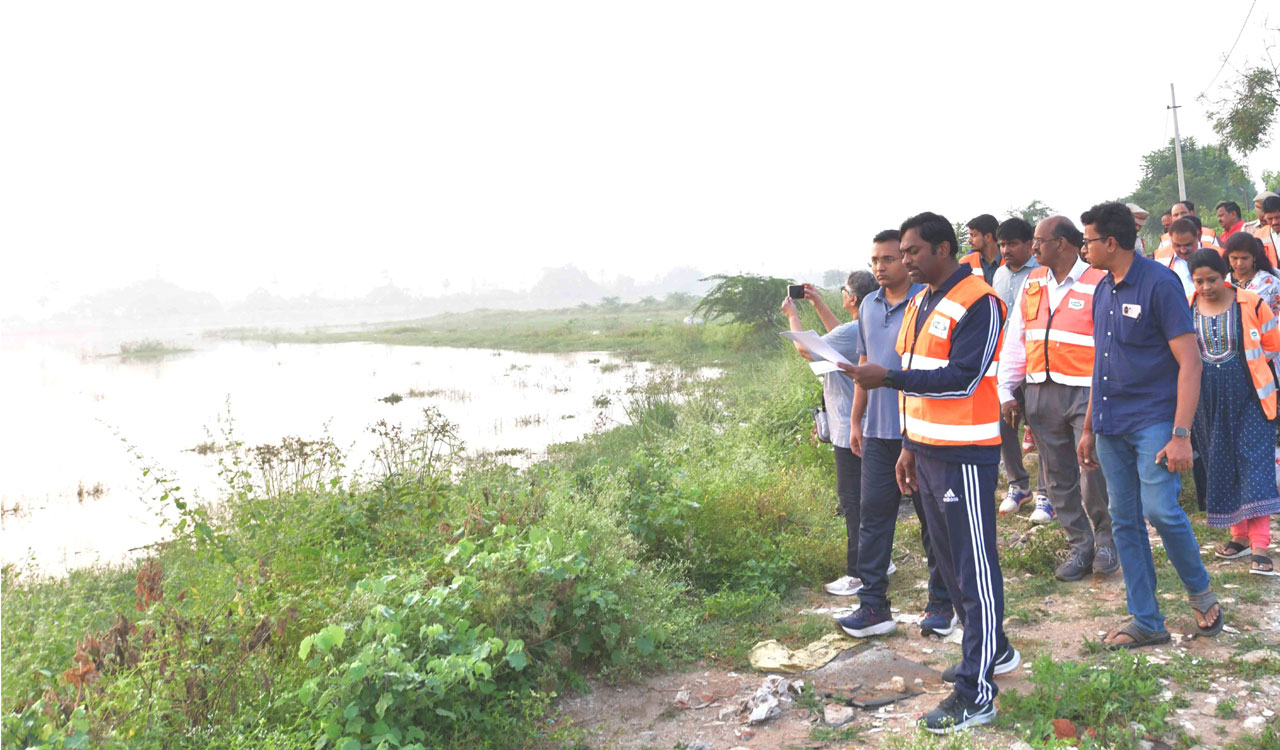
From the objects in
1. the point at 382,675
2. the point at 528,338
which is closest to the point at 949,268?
the point at 382,675

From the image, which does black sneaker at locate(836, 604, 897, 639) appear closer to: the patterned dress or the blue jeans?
the blue jeans

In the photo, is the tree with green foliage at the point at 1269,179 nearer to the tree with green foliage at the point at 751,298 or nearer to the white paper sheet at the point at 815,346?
the tree with green foliage at the point at 751,298

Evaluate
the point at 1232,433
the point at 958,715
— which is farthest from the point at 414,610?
the point at 1232,433

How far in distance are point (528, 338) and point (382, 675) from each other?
95.5 feet

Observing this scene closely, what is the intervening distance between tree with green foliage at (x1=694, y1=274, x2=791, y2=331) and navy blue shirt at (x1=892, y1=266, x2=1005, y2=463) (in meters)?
18.9

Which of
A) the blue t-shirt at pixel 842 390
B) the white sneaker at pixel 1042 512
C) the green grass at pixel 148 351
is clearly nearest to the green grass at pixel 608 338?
the green grass at pixel 148 351

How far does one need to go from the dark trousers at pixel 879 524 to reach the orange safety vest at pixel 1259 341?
6.65 feet

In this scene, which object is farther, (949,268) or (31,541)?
(31,541)

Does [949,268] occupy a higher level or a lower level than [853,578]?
higher

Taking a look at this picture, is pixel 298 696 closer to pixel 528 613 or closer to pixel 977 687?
pixel 528 613

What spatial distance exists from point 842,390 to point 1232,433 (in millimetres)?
2029

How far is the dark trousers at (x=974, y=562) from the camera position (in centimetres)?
324

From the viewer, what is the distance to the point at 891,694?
11.8 ft

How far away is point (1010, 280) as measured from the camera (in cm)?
593
